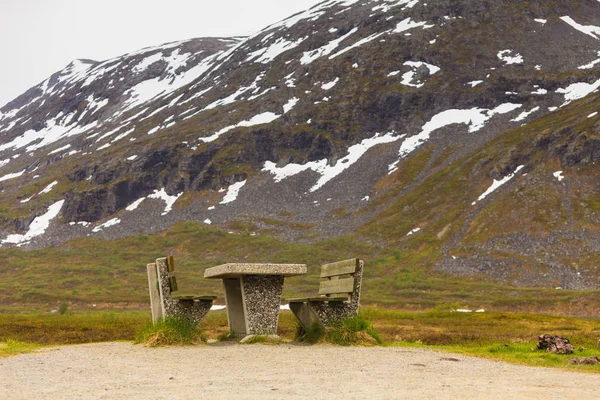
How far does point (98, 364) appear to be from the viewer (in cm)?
1431

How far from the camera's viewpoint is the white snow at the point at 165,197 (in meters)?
136

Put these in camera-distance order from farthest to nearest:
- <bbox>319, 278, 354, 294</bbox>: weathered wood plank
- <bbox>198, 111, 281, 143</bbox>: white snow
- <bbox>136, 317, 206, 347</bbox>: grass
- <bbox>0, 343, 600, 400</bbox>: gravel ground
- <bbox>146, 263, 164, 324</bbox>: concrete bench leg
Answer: <bbox>198, 111, 281, 143</bbox>: white snow
<bbox>146, 263, 164, 324</bbox>: concrete bench leg
<bbox>319, 278, 354, 294</bbox>: weathered wood plank
<bbox>136, 317, 206, 347</bbox>: grass
<bbox>0, 343, 600, 400</bbox>: gravel ground

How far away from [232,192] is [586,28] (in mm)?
98950

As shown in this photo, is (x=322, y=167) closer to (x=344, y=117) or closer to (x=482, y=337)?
(x=344, y=117)

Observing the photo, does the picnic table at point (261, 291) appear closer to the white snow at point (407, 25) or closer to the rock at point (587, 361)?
the rock at point (587, 361)

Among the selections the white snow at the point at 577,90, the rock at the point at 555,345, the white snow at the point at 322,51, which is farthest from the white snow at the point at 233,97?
the rock at the point at 555,345

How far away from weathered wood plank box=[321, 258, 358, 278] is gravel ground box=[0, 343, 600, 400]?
96.8 inches

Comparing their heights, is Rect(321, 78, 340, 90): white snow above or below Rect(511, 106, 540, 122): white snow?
above

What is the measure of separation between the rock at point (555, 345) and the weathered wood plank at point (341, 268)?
5.22 meters

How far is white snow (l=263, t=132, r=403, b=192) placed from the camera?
134125 millimetres

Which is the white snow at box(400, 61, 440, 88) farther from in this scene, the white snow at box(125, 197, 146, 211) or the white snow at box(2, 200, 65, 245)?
the white snow at box(2, 200, 65, 245)

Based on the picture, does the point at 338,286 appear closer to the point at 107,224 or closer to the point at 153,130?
the point at 107,224

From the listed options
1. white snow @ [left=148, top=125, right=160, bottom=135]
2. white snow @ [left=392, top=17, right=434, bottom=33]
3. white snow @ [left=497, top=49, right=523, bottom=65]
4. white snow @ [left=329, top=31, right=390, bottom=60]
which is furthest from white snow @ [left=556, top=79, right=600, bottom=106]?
white snow @ [left=148, top=125, right=160, bottom=135]

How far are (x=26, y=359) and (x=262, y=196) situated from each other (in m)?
116
